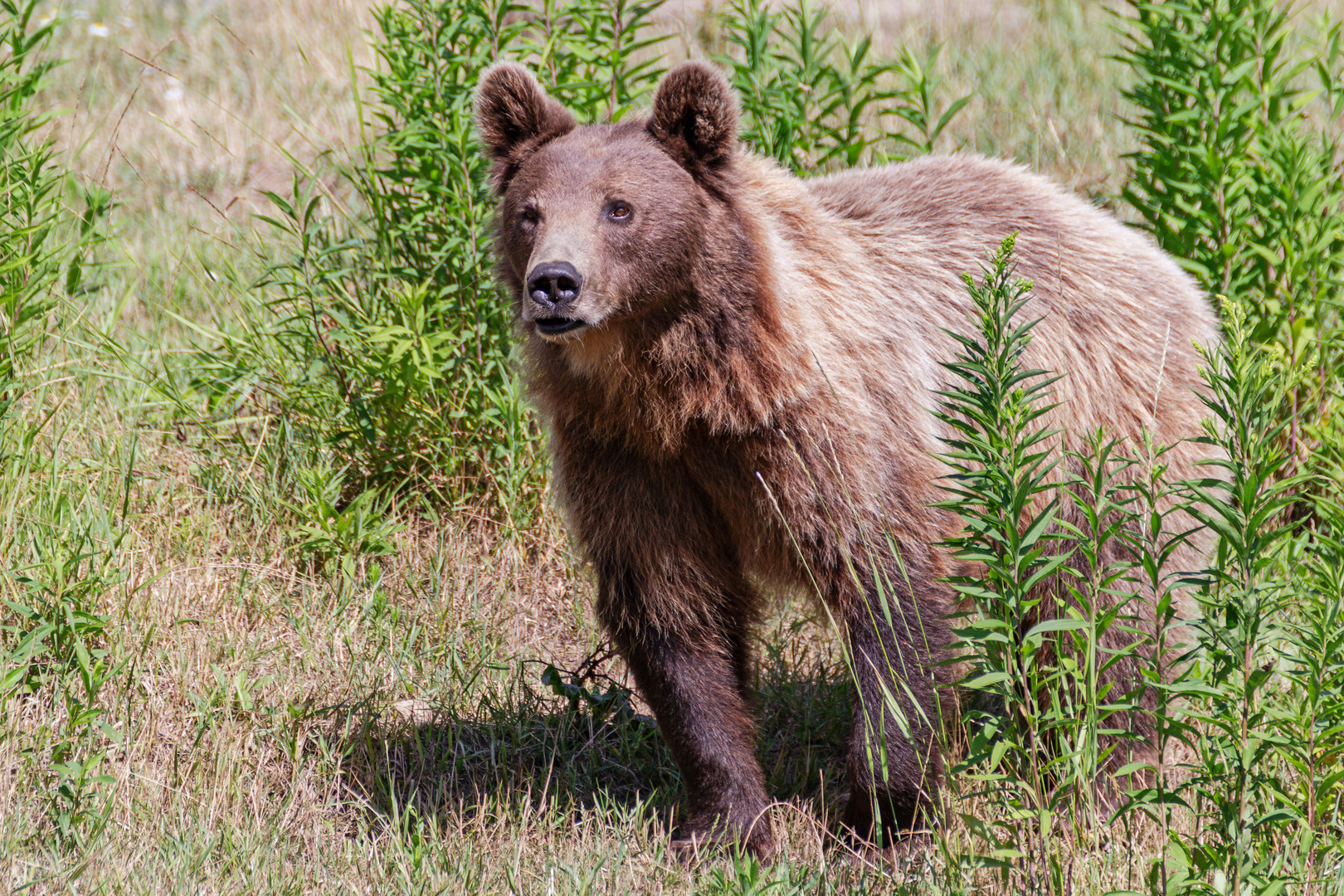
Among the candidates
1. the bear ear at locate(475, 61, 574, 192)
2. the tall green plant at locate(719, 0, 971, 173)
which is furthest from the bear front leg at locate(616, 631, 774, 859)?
the tall green plant at locate(719, 0, 971, 173)

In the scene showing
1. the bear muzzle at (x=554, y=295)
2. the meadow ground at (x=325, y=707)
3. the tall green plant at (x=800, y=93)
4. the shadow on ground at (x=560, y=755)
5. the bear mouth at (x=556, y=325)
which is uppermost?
the tall green plant at (x=800, y=93)

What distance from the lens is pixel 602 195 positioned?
3.94 metres

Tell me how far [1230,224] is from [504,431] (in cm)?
319

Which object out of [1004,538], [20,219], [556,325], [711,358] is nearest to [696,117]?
[711,358]

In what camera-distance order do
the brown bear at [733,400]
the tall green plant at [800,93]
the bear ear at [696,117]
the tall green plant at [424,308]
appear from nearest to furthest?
the brown bear at [733,400] < the bear ear at [696,117] < the tall green plant at [424,308] < the tall green plant at [800,93]

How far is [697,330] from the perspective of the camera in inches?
157

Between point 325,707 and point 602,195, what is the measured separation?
2149mm

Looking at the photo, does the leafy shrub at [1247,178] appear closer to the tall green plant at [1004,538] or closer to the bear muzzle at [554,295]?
the tall green plant at [1004,538]

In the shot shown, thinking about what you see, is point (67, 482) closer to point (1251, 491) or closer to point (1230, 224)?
point (1251, 491)

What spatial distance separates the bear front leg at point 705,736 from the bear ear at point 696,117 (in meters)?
1.56

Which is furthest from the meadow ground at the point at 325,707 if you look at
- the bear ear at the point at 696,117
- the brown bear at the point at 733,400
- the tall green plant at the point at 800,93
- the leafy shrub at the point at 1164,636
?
the tall green plant at the point at 800,93

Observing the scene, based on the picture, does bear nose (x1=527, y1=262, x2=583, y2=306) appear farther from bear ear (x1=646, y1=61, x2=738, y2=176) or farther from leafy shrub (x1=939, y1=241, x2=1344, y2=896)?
leafy shrub (x1=939, y1=241, x2=1344, y2=896)

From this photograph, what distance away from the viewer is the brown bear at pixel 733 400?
3.94 meters

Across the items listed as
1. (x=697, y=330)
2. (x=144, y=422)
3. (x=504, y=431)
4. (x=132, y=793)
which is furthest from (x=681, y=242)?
(x=144, y=422)
